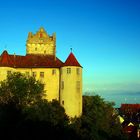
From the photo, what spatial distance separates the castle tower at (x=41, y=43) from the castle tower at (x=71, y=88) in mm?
13426

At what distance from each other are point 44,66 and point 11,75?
9357 mm

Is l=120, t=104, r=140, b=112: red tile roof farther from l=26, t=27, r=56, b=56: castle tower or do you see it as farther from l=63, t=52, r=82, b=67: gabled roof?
l=63, t=52, r=82, b=67: gabled roof

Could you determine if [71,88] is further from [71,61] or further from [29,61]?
[29,61]

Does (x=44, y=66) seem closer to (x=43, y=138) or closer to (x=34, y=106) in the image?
(x=34, y=106)

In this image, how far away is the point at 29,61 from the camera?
8906 cm

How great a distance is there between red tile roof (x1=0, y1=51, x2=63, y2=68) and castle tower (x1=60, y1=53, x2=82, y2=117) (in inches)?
136

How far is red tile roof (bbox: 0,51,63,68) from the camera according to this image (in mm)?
85562

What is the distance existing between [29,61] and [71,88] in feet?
41.3

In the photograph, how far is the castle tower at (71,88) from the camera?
8175cm

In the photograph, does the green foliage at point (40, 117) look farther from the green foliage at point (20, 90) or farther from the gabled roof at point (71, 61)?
the gabled roof at point (71, 61)

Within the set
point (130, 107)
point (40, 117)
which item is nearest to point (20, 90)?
point (40, 117)

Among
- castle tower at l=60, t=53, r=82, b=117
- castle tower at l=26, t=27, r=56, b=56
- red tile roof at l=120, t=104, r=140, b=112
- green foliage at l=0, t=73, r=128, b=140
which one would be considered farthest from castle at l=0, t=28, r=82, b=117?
red tile roof at l=120, t=104, r=140, b=112

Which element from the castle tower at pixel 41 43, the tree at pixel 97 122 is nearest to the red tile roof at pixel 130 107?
the tree at pixel 97 122

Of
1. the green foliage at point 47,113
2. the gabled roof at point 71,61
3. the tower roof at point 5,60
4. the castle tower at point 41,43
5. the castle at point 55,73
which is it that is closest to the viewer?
the green foliage at point 47,113
